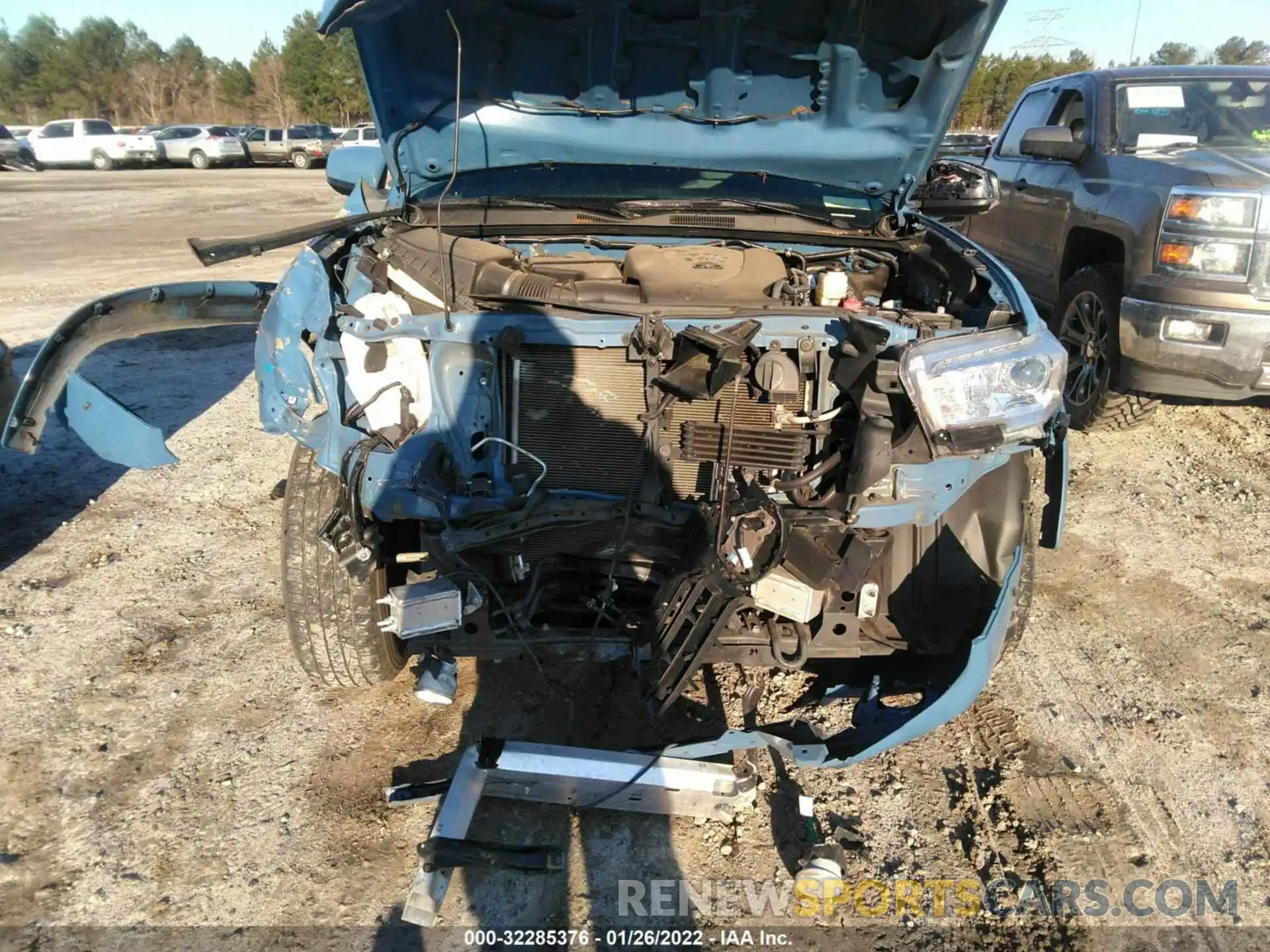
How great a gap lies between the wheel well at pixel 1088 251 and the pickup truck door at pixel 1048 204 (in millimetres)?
42

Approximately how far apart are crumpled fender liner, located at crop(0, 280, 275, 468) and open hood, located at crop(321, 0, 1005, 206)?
37.1 inches

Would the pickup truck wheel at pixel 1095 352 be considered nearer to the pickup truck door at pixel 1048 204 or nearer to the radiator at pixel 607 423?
the pickup truck door at pixel 1048 204

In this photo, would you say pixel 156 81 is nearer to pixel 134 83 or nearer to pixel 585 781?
pixel 134 83

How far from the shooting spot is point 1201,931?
2.00 meters

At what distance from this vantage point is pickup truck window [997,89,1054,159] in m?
5.54

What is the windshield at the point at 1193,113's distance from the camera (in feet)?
14.9

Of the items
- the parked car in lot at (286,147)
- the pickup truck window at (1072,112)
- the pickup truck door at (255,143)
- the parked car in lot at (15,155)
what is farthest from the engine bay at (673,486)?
the parked car in lot at (15,155)

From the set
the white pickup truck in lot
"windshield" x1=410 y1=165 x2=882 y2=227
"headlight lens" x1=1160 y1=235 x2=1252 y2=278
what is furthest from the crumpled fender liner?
the white pickup truck in lot

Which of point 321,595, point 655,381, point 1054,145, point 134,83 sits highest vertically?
point 134,83

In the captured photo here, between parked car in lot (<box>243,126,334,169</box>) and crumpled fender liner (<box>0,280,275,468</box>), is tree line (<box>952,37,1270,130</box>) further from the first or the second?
crumpled fender liner (<box>0,280,275,468</box>)

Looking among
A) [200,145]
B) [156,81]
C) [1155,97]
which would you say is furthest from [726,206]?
[156,81]

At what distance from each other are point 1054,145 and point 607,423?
3.81 meters

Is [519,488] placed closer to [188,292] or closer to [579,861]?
[579,861]

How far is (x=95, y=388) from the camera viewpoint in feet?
10.3
